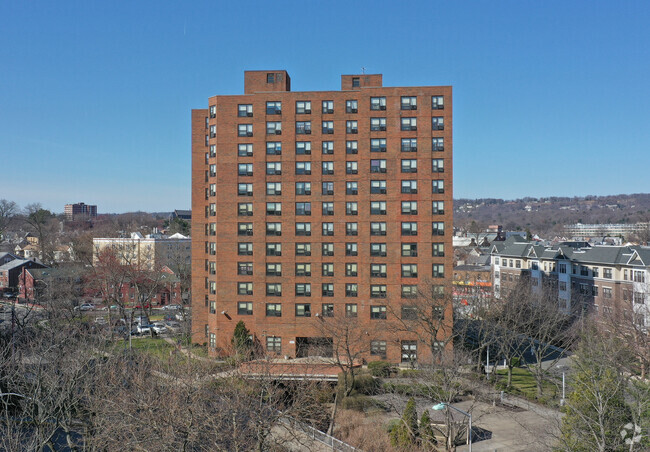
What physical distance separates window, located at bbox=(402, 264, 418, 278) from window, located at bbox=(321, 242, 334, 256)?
765 centimetres

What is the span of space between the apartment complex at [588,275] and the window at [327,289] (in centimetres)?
2120

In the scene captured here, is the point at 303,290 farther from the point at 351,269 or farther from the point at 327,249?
the point at 351,269

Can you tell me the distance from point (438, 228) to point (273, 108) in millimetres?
21473

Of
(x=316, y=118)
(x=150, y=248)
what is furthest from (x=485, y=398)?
(x=150, y=248)

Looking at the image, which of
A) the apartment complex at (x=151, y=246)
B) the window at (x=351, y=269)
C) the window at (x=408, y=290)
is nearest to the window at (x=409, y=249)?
the window at (x=408, y=290)

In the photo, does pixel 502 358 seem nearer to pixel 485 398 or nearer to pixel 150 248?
pixel 485 398

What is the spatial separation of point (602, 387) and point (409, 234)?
100ft

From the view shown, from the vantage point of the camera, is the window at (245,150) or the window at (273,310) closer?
the window at (273,310)

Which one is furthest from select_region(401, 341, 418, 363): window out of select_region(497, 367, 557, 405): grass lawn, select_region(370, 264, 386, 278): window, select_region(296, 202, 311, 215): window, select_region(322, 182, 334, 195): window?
select_region(322, 182, 334, 195): window

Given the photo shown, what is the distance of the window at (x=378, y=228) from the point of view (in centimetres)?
5184

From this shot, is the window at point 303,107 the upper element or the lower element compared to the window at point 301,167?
upper

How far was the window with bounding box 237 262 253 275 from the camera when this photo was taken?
53281 mm

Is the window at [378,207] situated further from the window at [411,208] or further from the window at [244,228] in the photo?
the window at [244,228]

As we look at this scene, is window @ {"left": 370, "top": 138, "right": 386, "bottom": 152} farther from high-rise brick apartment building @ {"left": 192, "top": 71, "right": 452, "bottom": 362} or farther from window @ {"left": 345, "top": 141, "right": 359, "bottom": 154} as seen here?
window @ {"left": 345, "top": 141, "right": 359, "bottom": 154}
